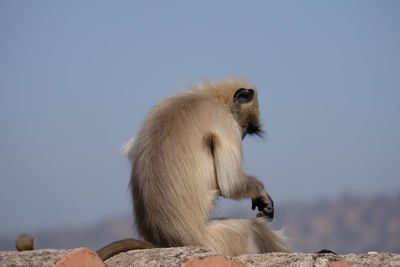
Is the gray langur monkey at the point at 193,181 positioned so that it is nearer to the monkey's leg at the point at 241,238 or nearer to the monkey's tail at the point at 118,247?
the monkey's leg at the point at 241,238

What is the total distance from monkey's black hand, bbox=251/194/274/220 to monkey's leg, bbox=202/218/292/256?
0.21 m

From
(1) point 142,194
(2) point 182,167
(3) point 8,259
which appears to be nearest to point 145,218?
(1) point 142,194

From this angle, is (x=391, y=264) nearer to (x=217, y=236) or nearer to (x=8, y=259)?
(x=217, y=236)

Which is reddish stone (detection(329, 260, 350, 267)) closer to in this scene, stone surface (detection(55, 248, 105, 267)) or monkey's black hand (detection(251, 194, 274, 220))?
monkey's black hand (detection(251, 194, 274, 220))

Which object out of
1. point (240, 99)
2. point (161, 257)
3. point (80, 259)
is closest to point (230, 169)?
point (240, 99)

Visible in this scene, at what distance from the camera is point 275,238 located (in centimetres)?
539

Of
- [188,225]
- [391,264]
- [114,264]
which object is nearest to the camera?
[114,264]

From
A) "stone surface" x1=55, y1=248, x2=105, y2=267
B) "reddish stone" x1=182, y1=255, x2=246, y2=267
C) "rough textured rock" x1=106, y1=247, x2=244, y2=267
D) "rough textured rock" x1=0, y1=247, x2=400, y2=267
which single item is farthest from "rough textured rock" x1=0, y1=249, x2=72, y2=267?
"reddish stone" x1=182, y1=255, x2=246, y2=267

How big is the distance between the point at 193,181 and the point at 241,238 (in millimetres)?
638

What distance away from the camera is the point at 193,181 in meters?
5.06

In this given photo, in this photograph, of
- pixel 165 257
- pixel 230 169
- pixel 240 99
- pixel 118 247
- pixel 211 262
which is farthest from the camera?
pixel 240 99

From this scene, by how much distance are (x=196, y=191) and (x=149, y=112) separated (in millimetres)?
1054

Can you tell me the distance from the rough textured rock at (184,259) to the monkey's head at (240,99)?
190cm

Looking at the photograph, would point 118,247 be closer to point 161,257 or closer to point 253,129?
point 161,257
